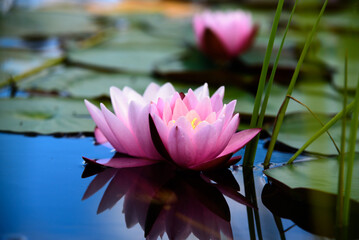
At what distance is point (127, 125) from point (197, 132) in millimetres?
187

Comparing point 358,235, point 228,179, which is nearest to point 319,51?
point 228,179

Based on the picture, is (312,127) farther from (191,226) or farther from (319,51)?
(319,51)

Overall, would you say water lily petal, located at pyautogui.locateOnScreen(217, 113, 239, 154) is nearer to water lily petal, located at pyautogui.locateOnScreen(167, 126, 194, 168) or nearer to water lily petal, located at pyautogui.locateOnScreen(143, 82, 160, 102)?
water lily petal, located at pyautogui.locateOnScreen(167, 126, 194, 168)

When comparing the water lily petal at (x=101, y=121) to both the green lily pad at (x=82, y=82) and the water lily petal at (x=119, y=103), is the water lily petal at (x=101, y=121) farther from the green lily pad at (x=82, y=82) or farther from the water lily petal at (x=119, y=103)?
the green lily pad at (x=82, y=82)

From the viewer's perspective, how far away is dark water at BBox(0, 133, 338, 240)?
0.76 m

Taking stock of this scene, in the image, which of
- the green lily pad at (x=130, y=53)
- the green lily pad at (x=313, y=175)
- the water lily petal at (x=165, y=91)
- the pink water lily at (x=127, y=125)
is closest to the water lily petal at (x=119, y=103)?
the pink water lily at (x=127, y=125)

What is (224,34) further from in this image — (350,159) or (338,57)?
(350,159)

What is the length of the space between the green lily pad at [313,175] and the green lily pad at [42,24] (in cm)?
200

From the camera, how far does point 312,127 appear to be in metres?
1.25

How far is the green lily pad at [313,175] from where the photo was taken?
891mm

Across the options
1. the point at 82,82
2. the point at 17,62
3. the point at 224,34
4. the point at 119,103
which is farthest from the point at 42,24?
the point at 119,103

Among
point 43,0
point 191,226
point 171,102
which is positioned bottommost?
point 43,0

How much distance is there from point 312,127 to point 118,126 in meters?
0.63

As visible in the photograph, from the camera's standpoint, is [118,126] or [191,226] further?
[118,126]
